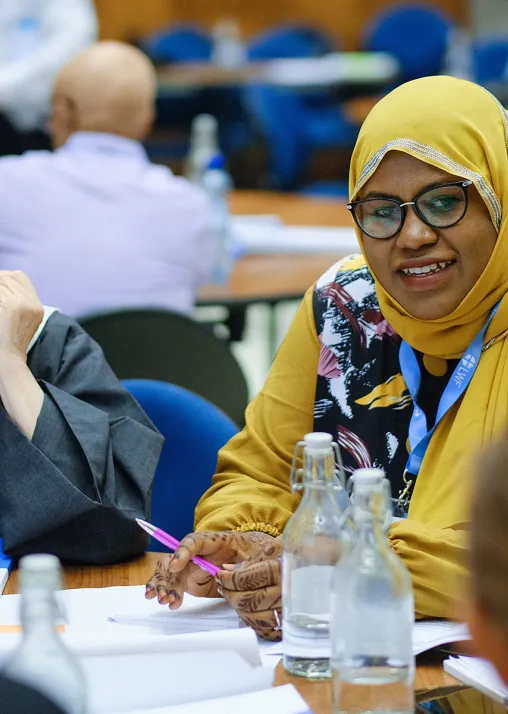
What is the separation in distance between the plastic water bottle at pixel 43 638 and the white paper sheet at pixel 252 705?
0.18 metres

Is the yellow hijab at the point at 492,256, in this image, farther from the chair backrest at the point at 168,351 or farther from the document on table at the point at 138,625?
the chair backrest at the point at 168,351

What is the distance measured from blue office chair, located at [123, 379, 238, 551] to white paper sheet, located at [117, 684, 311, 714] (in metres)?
0.95

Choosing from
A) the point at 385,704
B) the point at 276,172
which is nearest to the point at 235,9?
the point at 276,172

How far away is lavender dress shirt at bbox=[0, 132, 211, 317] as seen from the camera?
332cm

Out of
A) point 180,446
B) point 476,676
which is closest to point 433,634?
point 476,676

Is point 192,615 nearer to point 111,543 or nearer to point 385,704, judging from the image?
point 111,543

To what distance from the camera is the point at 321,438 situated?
135 cm

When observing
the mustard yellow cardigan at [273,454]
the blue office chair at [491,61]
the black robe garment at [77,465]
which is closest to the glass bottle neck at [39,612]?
the mustard yellow cardigan at [273,454]

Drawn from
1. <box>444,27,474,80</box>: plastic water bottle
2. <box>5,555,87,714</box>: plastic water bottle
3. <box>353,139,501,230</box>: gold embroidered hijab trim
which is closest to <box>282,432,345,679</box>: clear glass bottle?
<box>5,555,87,714</box>: plastic water bottle

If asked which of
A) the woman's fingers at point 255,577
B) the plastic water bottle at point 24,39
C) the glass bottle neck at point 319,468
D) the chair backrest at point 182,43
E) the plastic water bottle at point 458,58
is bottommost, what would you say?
the woman's fingers at point 255,577

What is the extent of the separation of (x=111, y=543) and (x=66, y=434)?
0.19m

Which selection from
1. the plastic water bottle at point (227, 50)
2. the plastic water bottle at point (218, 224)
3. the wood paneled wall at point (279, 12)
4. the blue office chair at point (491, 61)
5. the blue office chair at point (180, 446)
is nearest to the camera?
the blue office chair at point (180, 446)

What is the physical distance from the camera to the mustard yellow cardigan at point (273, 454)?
1734 mm

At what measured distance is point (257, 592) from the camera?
150 centimetres
